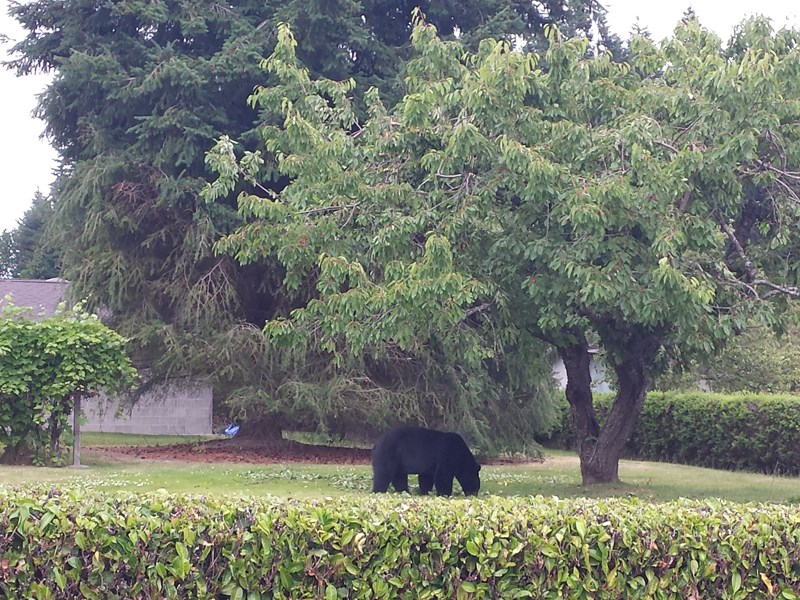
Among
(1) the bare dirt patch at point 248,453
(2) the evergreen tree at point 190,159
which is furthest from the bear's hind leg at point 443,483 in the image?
(1) the bare dirt patch at point 248,453

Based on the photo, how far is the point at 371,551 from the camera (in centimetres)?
586

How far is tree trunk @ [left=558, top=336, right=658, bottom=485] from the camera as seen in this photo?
48.1 feet

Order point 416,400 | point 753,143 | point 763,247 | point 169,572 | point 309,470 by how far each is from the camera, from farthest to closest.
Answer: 1. point 416,400
2. point 309,470
3. point 763,247
4. point 753,143
5. point 169,572

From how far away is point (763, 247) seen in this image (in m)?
13.0

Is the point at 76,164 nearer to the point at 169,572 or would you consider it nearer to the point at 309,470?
the point at 309,470

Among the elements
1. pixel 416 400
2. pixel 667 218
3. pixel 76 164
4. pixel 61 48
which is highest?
pixel 61 48

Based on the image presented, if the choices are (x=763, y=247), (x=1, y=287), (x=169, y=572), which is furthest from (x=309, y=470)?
(x=1, y=287)

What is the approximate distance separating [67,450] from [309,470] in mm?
4578

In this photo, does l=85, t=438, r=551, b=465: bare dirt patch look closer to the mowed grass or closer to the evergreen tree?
the evergreen tree

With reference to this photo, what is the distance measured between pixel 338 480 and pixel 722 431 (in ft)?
29.4

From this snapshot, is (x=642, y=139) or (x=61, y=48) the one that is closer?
(x=642, y=139)

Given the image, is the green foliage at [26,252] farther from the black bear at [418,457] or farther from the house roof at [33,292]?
the black bear at [418,457]

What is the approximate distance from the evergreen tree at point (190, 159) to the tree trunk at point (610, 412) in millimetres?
5149

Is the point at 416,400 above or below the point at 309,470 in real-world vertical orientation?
above
